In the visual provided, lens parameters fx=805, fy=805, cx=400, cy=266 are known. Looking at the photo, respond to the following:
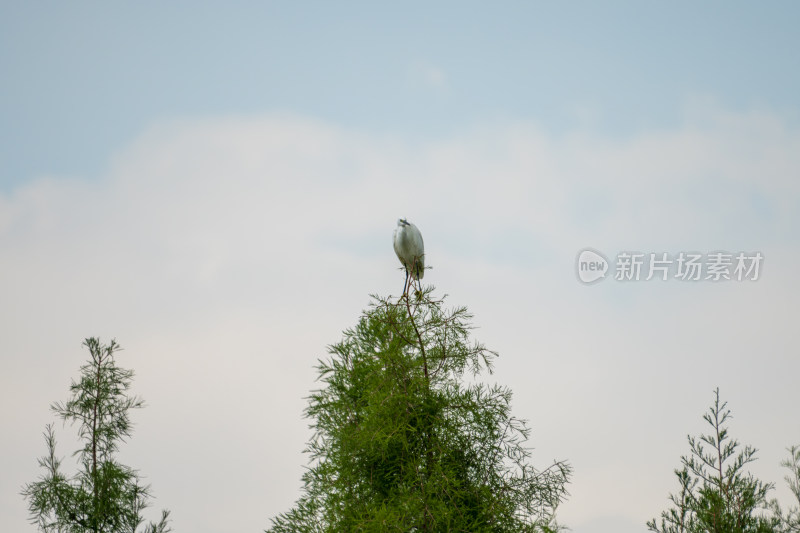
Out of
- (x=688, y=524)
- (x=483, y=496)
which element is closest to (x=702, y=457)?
(x=688, y=524)

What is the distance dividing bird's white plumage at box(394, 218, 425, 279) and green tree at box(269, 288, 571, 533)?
4.22 ft

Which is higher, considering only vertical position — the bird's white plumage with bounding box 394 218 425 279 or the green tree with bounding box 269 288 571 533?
the bird's white plumage with bounding box 394 218 425 279

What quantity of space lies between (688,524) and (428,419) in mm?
2633

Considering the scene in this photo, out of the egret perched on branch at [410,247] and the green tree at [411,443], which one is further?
the egret perched on branch at [410,247]

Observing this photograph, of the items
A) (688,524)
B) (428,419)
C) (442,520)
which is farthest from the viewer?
(688,524)

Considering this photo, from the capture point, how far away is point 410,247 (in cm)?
825

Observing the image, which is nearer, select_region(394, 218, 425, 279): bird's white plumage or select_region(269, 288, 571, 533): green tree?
select_region(269, 288, 571, 533): green tree

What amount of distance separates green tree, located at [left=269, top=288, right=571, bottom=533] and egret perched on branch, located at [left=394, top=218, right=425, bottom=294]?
4.22 ft

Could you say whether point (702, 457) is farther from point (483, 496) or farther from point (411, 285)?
point (411, 285)

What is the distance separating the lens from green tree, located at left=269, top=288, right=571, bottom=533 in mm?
6000

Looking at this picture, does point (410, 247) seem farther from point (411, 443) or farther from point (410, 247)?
point (411, 443)

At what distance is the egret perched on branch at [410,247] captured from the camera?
817 cm

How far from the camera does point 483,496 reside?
6168mm

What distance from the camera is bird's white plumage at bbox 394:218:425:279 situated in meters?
8.17
